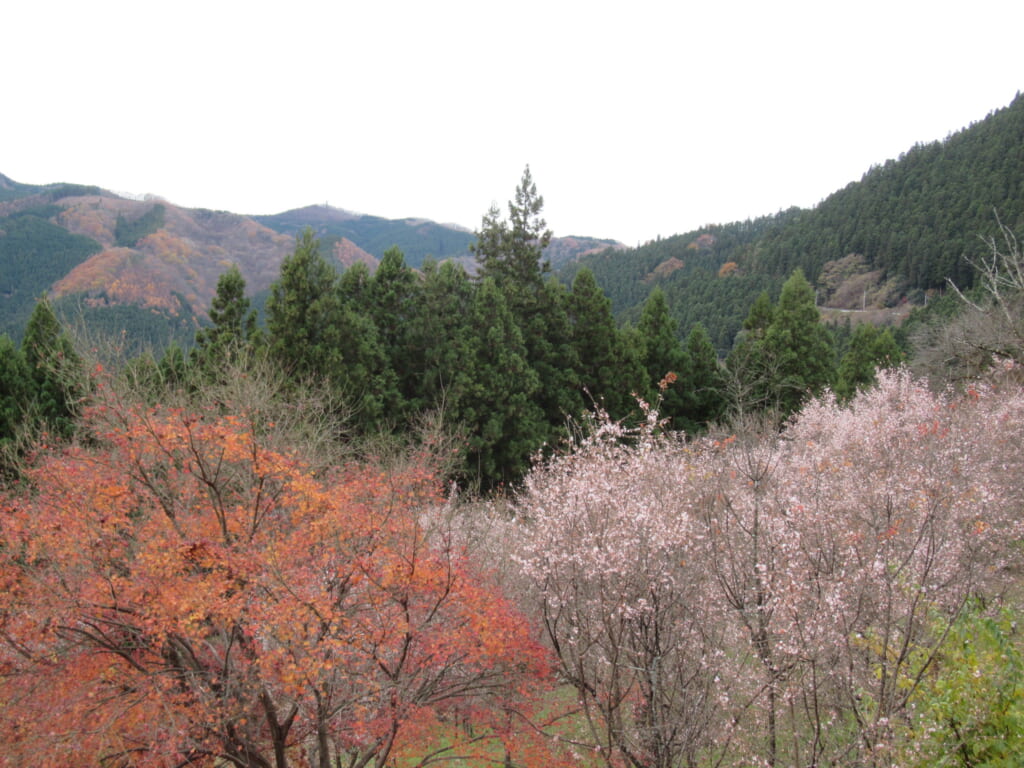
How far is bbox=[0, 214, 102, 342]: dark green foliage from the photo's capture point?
71562 mm

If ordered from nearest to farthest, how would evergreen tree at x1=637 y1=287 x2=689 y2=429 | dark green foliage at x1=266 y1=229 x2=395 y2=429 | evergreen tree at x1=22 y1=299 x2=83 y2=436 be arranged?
dark green foliage at x1=266 y1=229 x2=395 y2=429 < evergreen tree at x1=22 y1=299 x2=83 y2=436 < evergreen tree at x1=637 y1=287 x2=689 y2=429

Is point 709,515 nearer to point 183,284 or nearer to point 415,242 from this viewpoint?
point 183,284

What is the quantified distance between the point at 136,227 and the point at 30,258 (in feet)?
59.8

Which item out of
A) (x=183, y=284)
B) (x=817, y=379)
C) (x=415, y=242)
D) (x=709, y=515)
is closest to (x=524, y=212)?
(x=817, y=379)

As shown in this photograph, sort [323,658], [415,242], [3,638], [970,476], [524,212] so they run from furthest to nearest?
[415,242], [524,212], [970,476], [3,638], [323,658]

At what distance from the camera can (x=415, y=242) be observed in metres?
176

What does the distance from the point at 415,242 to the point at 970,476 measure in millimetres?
175381

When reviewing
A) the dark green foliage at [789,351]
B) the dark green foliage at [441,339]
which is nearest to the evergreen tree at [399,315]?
the dark green foliage at [441,339]

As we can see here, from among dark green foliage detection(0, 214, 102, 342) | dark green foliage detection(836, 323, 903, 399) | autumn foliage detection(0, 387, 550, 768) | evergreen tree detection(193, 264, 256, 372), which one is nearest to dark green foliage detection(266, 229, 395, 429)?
evergreen tree detection(193, 264, 256, 372)

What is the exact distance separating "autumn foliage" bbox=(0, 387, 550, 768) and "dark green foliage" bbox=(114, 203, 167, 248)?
95.5 m

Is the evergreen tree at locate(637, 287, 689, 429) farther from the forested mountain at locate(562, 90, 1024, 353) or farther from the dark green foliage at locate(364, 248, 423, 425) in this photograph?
the forested mountain at locate(562, 90, 1024, 353)

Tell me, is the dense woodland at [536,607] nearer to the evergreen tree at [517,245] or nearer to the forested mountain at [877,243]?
the evergreen tree at [517,245]

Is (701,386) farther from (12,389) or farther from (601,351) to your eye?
(12,389)

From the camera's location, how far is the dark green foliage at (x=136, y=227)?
90.6m
